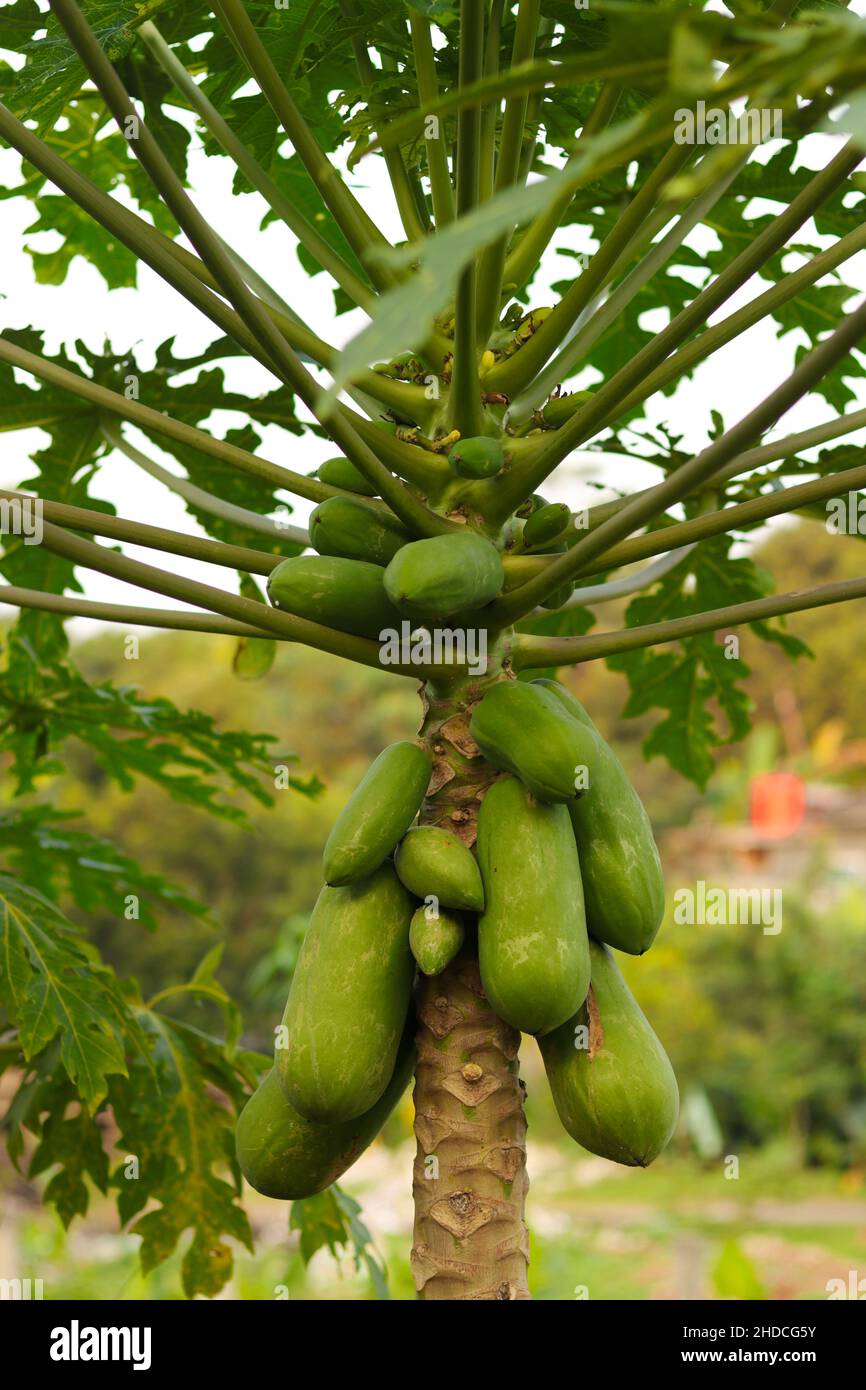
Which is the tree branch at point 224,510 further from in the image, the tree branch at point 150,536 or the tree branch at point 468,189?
the tree branch at point 468,189

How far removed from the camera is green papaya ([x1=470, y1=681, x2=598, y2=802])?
1433mm

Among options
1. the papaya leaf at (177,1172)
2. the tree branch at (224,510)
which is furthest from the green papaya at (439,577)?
the papaya leaf at (177,1172)

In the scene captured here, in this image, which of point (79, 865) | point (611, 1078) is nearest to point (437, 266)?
point (611, 1078)

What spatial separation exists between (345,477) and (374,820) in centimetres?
48

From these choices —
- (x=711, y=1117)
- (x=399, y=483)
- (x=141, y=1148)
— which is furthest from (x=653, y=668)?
(x=711, y=1117)

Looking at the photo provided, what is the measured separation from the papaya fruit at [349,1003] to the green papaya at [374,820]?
42 mm

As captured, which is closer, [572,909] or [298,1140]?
[572,909]

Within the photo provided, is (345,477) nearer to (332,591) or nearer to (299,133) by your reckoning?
(332,591)

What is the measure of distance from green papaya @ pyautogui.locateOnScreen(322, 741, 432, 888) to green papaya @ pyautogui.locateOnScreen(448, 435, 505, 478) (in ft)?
1.09

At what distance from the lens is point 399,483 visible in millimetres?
1598

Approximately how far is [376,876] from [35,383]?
1084 millimetres

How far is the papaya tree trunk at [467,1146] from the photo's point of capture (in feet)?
4.86

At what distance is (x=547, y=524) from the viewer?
1.62 metres
